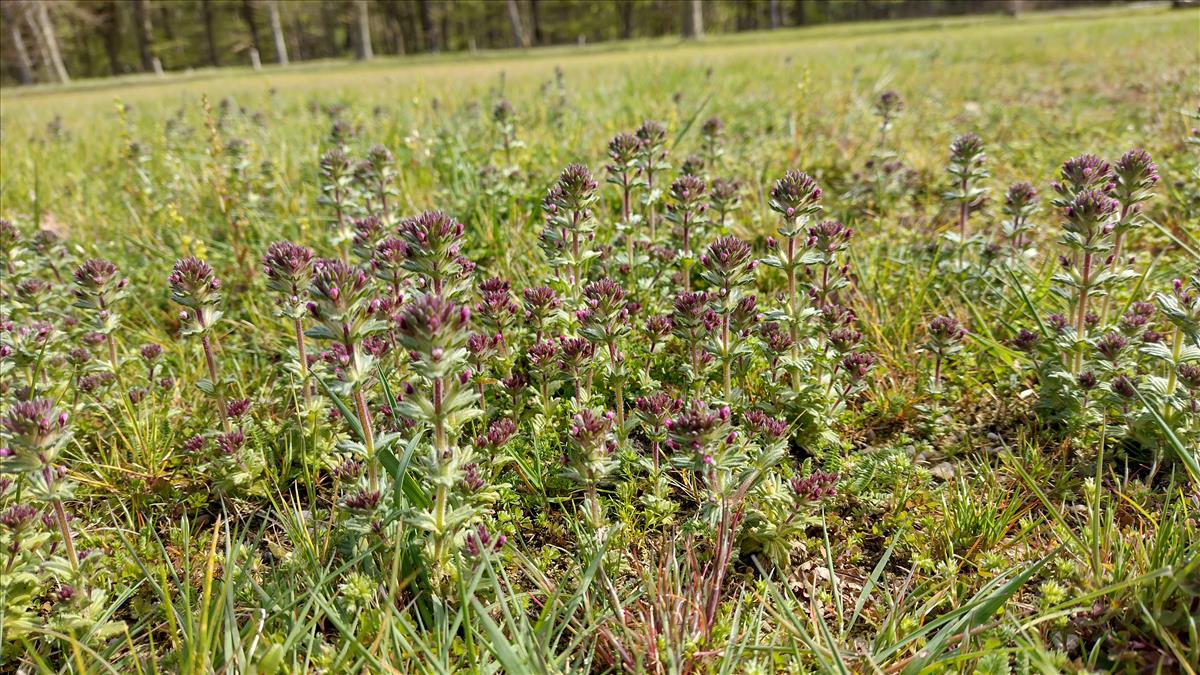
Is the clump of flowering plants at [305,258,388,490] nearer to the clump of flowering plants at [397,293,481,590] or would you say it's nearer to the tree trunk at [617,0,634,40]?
the clump of flowering plants at [397,293,481,590]

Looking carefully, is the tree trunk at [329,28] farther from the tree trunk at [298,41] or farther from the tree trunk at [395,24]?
the tree trunk at [395,24]

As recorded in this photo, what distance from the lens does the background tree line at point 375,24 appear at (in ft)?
197

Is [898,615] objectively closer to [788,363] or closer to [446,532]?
[788,363]

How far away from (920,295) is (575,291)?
80.9 inches

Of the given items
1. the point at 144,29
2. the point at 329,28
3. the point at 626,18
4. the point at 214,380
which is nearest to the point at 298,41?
the point at 329,28

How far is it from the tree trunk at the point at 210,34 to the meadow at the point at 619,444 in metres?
76.7

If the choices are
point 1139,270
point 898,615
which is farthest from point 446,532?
point 1139,270

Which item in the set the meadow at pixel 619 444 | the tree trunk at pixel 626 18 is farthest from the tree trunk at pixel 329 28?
the meadow at pixel 619 444

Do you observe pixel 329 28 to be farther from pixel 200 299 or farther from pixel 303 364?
pixel 303 364

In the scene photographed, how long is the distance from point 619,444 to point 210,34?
82.2 m

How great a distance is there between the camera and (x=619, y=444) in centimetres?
297

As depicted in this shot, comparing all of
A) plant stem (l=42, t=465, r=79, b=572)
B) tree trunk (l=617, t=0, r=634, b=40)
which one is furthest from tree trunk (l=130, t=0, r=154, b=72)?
plant stem (l=42, t=465, r=79, b=572)

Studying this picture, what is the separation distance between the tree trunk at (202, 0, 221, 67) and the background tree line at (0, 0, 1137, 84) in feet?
0.34

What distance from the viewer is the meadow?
2.09m
